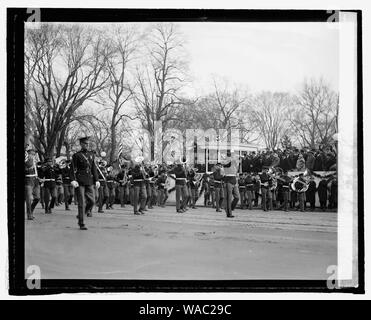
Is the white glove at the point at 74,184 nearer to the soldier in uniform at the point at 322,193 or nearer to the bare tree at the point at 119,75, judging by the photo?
the bare tree at the point at 119,75

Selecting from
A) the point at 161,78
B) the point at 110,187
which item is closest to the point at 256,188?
the point at 161,78

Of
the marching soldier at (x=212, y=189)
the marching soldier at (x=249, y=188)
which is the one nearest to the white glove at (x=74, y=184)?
the marching soldier at (x=212, y=189)

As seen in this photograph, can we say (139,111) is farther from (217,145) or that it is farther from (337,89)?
(337,89)

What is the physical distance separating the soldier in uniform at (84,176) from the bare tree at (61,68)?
2.12 ft

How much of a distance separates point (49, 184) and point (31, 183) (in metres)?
0.28

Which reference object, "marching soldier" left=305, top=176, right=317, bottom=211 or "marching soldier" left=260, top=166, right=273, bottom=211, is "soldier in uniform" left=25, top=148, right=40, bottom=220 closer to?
"marching soldier" left=260, top=166, right=273, bottom=211

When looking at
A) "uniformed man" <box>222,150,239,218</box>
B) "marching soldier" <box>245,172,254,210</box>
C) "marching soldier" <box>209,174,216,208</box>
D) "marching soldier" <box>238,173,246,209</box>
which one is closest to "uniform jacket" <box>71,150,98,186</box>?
"marching soldier" <box>209,174,216,208</box>

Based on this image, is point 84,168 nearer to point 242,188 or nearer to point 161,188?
point 161,188

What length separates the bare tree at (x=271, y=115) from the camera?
8188 mm

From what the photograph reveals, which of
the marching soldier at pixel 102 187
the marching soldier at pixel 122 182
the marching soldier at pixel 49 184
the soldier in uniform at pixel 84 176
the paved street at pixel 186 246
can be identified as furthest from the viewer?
the marching soldier at pixel 122 182

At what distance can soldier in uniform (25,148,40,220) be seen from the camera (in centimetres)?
832

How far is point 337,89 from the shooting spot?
805 centimetres

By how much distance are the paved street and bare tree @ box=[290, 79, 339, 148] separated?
1.18 metres

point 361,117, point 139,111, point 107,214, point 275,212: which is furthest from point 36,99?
point 361,117
